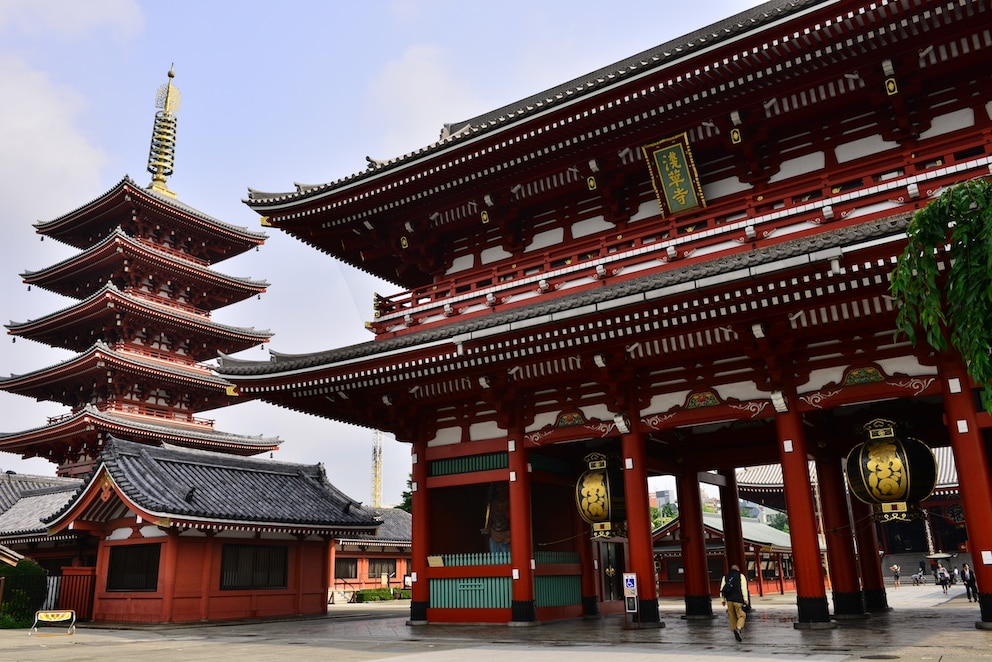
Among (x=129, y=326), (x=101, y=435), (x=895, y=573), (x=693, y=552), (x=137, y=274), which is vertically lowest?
(x=895, y=573)

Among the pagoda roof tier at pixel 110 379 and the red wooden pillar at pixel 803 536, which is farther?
the pagoda roof tier at pixel 110 379

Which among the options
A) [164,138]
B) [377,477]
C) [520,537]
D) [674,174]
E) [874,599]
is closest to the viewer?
[674,174]

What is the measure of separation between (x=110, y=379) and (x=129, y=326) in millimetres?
2958

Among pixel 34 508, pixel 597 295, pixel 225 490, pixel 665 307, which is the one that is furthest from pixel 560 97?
pixel 34 508

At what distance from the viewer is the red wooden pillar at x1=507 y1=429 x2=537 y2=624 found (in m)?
16.9

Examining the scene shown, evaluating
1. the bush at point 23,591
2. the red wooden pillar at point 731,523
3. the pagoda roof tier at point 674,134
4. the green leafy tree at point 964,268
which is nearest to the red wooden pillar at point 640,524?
the pagoda roof tier at point 674,134

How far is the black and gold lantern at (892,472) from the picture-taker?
14.1 metres

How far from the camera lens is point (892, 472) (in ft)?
46.3

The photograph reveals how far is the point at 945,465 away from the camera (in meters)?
41.1

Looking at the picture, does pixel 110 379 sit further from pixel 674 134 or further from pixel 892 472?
pixel 892 472

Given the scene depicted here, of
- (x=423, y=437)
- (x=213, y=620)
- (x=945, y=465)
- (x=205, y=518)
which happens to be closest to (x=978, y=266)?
(x=423, y=437)

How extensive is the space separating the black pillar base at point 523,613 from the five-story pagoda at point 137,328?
26.1 metres

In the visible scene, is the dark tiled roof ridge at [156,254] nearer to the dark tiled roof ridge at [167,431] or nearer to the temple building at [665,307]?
the dark tiled roof ridge at [167,431]

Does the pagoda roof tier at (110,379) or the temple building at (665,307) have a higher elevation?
the pagoda roof tier at (110,379)
